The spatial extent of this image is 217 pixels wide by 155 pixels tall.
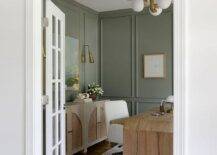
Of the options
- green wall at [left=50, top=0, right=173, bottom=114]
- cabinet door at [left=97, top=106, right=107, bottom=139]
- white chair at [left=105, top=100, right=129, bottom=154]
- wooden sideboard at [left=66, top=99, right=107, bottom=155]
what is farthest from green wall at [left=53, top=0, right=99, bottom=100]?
white chair at [left=105, top=100, right=129, bottom=154]

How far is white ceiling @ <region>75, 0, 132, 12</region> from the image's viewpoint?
5582 mm

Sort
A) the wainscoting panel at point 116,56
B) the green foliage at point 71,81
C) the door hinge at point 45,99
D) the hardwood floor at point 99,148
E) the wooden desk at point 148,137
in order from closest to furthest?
the wooden desk at point 148,137 → the door hinge at point 45,99 → the hardwood floor at point 99,148 → the green foliage at point 71,81 → the wainscoting panel at point 116,56

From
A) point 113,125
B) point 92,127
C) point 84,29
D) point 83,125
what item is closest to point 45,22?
point 113,125

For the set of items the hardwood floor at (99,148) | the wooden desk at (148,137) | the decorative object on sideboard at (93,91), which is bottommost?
the hardwood floor at (99,148)

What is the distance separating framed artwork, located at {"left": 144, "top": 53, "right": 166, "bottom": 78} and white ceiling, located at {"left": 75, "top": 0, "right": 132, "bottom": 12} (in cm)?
117

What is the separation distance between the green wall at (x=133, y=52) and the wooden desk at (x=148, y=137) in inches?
125

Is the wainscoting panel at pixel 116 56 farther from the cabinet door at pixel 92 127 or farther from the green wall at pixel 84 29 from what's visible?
the cabinet door at pixel 92 127

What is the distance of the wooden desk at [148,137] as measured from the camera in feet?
8.46

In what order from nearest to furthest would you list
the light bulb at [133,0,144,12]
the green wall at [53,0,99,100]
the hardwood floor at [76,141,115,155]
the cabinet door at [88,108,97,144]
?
the light bulb at [133,0,144,12]
the hardwood floor at [76,141,115,155]
the cabinet door at [88,108,97,144]
the green wall at [53,0,99,100]
